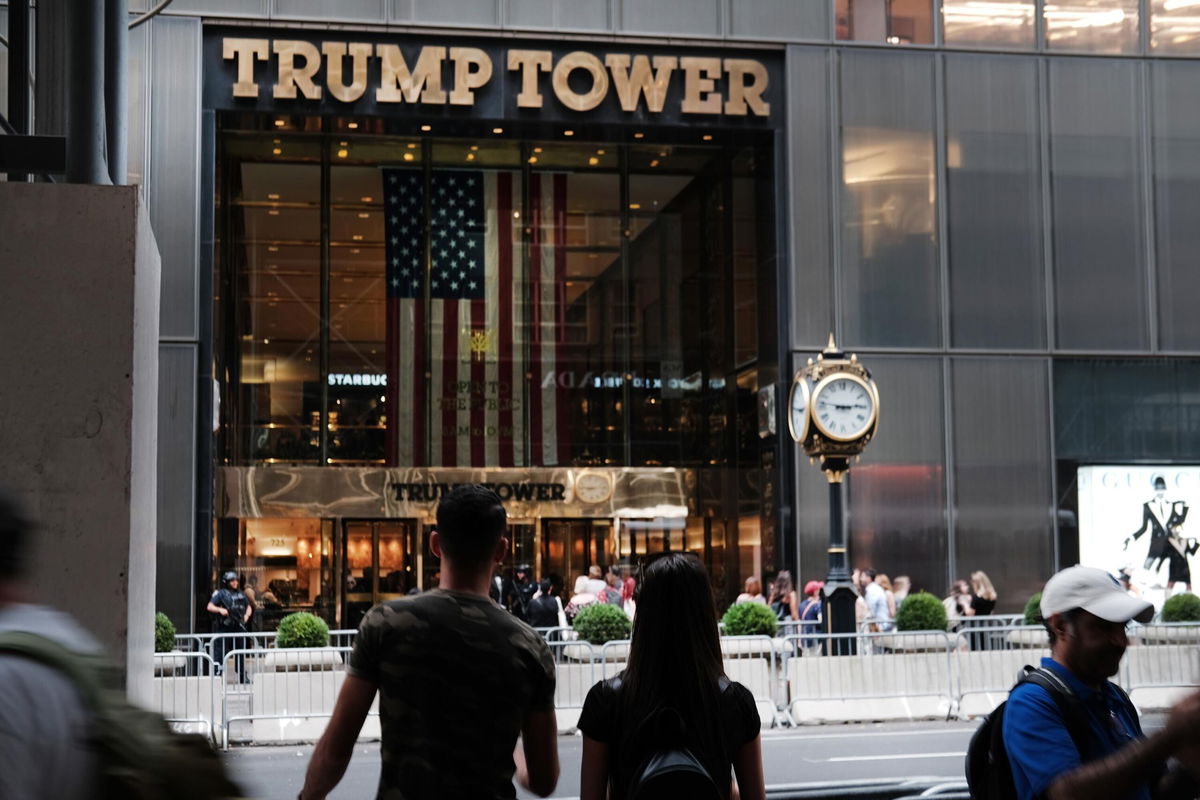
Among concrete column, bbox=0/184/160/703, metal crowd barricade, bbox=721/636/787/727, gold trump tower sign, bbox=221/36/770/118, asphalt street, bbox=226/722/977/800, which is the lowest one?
asphalt street, bbox=226/722/977/800

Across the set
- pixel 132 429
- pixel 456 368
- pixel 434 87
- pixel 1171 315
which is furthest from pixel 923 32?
pixel 132 429

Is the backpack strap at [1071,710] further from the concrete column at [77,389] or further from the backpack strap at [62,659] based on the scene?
the concrete column at [77,389]

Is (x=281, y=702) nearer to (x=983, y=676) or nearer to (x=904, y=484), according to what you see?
(x=983, y=676)

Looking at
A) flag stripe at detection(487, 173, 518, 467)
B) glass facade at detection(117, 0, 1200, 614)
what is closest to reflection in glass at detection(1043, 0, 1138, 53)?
glass facade at detection(117, 0, 1200, 614)

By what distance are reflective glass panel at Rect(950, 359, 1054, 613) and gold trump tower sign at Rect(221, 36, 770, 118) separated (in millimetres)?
6481

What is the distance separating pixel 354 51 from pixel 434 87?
1.52m

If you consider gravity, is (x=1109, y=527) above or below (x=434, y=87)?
below

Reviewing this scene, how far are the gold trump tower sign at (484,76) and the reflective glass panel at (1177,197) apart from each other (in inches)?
306

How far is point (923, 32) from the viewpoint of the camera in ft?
90.0

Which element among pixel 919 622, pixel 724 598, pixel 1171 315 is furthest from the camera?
pixel 724 598

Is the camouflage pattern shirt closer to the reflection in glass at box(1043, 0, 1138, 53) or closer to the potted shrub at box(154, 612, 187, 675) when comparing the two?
the potted shrub at box(154, 612, 187, 675)

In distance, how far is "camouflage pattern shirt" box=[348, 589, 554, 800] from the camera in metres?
3.94

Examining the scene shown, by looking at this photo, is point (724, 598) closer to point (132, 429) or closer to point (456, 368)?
point (456, 368)

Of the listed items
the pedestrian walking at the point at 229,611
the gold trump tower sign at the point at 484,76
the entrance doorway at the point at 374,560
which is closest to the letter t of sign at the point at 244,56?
the gold trump tower sign at the point at 484,76
